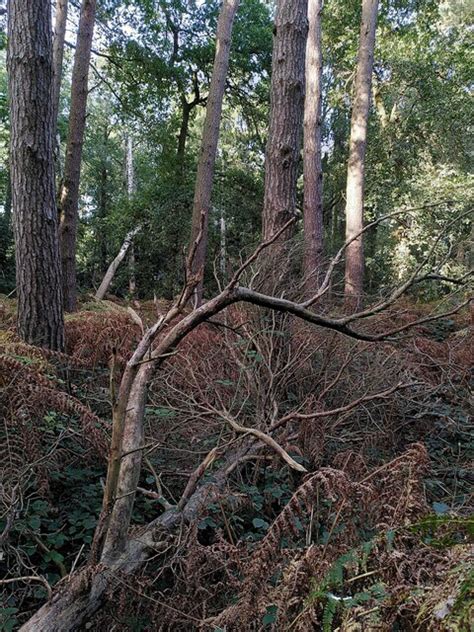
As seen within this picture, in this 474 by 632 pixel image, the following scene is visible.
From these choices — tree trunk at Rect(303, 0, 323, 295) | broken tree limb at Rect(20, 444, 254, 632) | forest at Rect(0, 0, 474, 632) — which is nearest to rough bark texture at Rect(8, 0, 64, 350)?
forest at Rect(0, 0, 474, 632)

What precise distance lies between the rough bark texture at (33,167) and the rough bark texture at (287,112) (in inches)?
85.7

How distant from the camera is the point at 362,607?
1.08m

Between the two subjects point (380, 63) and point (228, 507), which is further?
point (380, 63)

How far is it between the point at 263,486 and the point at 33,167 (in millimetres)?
3132

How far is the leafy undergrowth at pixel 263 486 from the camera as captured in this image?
1239 millimetres

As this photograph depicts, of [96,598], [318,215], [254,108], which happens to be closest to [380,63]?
[254,108]

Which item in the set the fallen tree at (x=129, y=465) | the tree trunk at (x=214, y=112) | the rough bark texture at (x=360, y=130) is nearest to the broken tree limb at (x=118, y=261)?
the tree trunk at (x=214, y=112)

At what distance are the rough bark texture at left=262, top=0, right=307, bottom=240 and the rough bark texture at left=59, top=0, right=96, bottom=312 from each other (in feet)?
10.6

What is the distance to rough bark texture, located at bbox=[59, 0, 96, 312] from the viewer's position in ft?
22.3

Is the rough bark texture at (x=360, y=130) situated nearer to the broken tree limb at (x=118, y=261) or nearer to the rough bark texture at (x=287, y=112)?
the rough bark texture at (x=287, y=112)

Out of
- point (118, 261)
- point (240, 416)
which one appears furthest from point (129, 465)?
point (118, 261)

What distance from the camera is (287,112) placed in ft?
16.6

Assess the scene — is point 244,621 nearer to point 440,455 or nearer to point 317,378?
point 317,378

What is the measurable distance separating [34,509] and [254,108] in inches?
502
